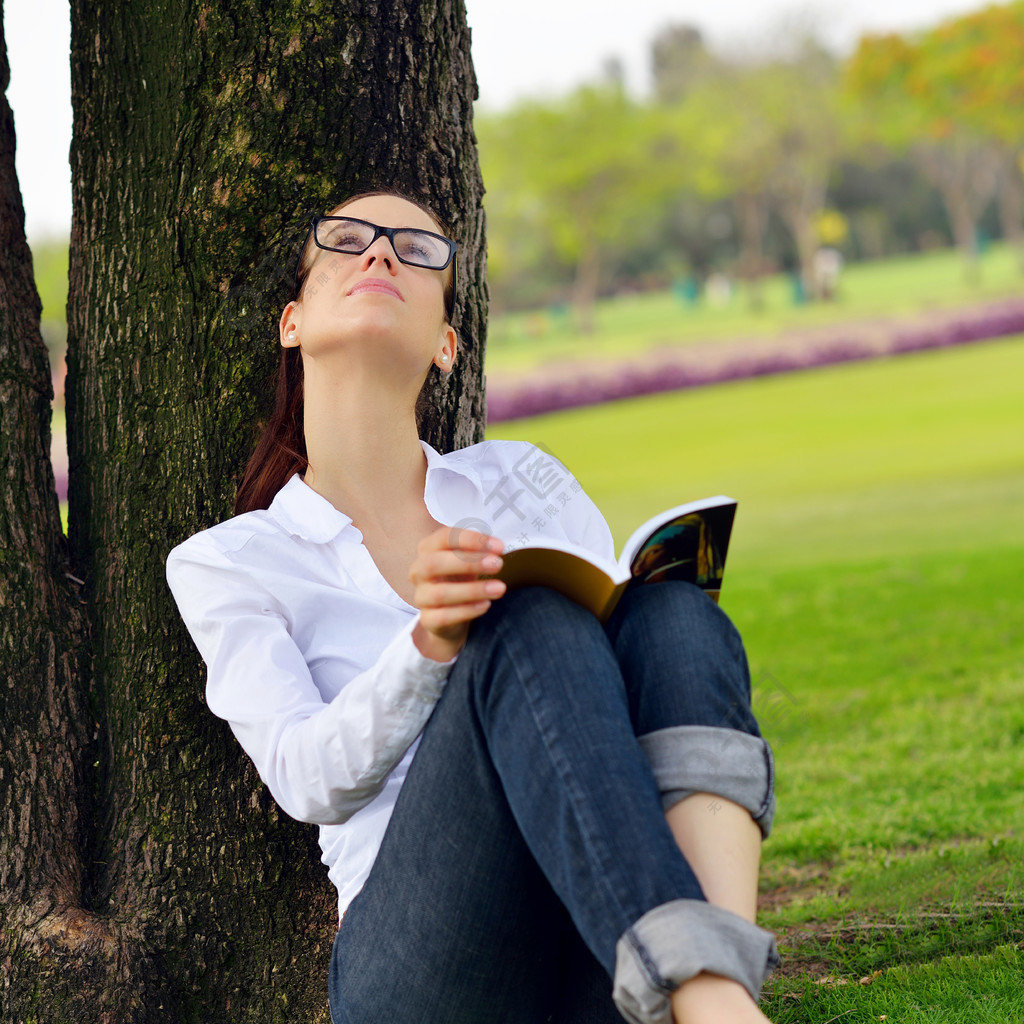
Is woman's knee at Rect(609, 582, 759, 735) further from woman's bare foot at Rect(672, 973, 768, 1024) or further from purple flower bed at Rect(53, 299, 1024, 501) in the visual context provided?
purple flower bed at Rect(53, 299, 1024, 501)

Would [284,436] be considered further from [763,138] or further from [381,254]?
[763,138]

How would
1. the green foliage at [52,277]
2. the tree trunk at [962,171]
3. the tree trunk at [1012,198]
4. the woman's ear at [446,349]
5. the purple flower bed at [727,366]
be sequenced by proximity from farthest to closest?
the tree trunk at [1012,198] → the tree trunk at [962,171] → the green foliage at [52,277] → the purple flower bed at [727,366] → the woman's ear at [446,349]

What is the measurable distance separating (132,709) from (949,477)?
10.5 m

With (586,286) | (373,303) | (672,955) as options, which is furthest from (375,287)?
(586,286)

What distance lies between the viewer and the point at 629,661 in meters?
1.91

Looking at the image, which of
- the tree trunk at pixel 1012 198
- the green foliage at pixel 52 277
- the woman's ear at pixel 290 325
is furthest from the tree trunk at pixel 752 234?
the woman's ear at pixel 290 325

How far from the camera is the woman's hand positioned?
1712 mm

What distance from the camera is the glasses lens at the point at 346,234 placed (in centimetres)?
240

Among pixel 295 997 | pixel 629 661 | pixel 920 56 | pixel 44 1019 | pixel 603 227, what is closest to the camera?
pixel 629 661

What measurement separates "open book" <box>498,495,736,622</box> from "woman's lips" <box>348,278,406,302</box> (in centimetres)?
78

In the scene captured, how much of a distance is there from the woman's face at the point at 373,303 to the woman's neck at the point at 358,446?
0.25 ft

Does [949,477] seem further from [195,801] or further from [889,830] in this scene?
[195,801]

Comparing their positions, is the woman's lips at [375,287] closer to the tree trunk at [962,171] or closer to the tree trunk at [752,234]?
the tree trunk at [752,234]

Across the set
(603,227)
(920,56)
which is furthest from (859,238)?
(920,56)
